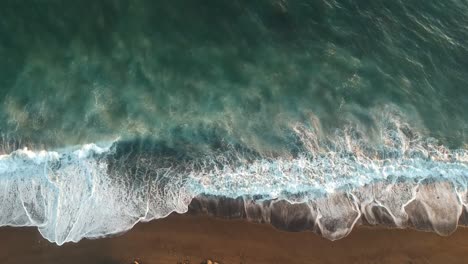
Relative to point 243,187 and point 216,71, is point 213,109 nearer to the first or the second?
point 216,71

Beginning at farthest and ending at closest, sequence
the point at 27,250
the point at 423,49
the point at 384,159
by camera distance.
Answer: the point at 423,49, the point at 384,159, the point at 27,250

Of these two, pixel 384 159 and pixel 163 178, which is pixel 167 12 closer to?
pixel 163 178

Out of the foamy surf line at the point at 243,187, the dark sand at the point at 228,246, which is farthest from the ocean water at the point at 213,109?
the dark sand at the point at 228,246

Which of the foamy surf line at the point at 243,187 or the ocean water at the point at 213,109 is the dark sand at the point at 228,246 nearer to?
the foamy surf line at the point at 243,187

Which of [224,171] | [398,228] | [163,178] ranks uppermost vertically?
[398,228]

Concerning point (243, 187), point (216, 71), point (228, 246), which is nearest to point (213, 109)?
point (216, 71)

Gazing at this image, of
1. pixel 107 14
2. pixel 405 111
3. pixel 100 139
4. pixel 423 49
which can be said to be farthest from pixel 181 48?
pixel 423 49

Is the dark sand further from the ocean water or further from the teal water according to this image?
the teal water
